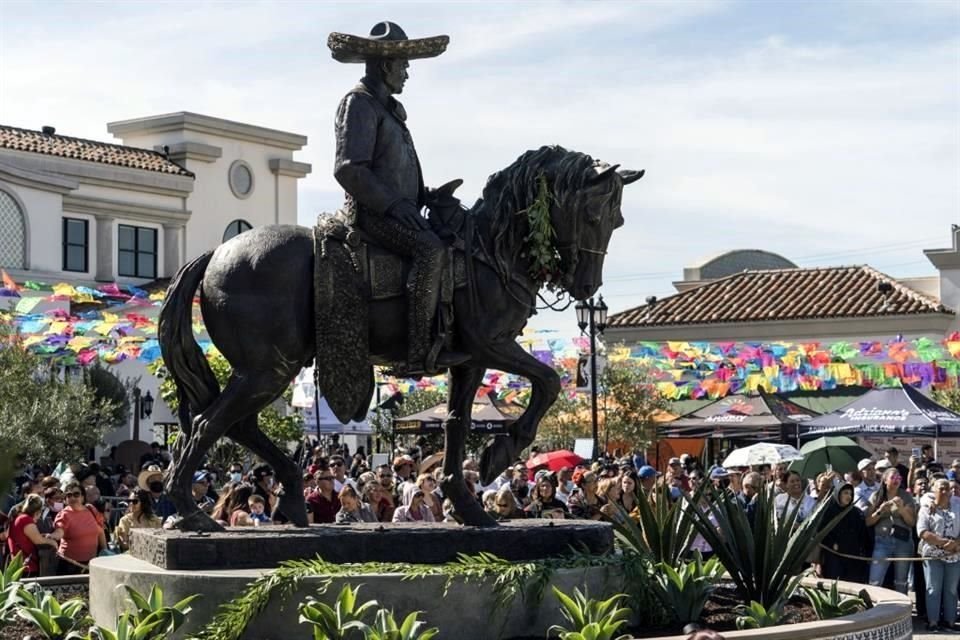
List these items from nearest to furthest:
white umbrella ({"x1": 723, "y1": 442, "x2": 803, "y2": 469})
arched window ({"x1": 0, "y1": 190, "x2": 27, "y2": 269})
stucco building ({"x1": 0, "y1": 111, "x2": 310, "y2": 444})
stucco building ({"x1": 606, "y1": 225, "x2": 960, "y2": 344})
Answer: white umbrella ({"x1": 723, "y1": 442, "x2": 803, "y2": 469}), stucco building ({"x1": 606, "y1": 225, "x2": 960, "y2": 344}), arched window ({"x1": 0, "y1": 190, "x2": 27, "y2": 269}), stucco building ({"x1": 0, "y1": 111, "x2": 310, "y2": 444})

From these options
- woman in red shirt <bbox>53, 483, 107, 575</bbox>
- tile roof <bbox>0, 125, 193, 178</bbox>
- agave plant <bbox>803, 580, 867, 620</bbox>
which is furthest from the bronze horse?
tile roof <bbox>0, 125, 193, 178</bbox>

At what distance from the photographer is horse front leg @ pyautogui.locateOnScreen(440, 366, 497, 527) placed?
876cm

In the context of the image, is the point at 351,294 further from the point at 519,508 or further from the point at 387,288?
the point at 519,508

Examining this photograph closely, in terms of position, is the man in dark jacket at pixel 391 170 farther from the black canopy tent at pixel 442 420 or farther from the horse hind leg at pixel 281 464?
the black canopy tent at pixel 442 420

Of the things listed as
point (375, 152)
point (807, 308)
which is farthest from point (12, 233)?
point (375, 152)

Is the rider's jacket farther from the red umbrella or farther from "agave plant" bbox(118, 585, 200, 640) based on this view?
the red umbrella

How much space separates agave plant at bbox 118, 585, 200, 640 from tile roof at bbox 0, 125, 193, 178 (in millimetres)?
47399

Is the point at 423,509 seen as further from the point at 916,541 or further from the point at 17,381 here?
the point at 17,381

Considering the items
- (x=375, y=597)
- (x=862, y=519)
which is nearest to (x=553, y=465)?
(x=862, y=519)

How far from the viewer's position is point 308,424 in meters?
31.8

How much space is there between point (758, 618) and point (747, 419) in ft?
65.2

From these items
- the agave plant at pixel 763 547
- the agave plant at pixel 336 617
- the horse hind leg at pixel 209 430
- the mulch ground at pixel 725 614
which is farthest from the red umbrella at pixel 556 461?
the agave plant at pixel 336 617

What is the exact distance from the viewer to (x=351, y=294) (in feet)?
27.9

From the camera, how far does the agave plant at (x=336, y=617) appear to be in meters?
7.19
